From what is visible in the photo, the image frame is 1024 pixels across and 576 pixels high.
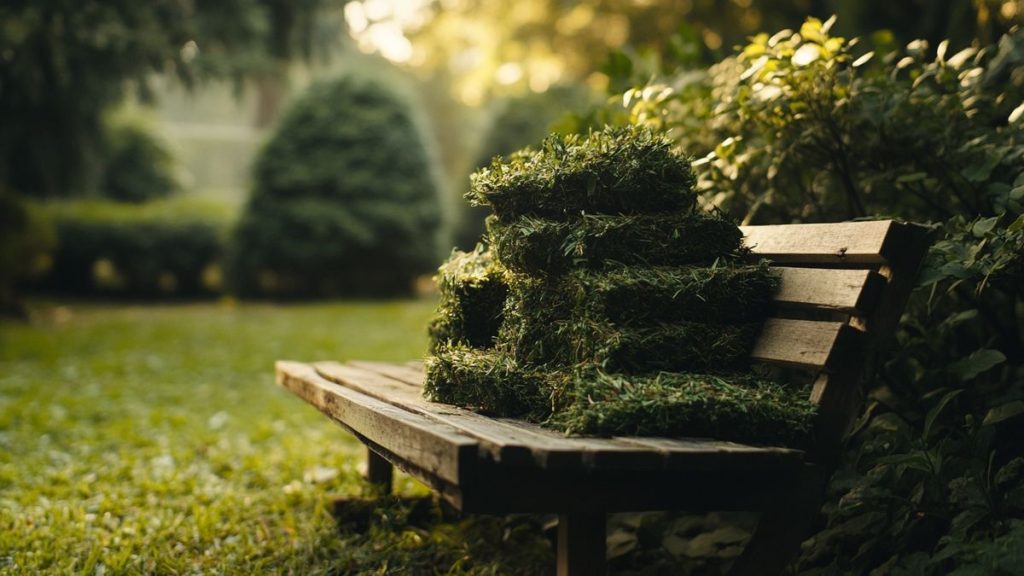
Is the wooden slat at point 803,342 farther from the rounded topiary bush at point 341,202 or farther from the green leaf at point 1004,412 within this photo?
the rounded topiary bush at point 341,202

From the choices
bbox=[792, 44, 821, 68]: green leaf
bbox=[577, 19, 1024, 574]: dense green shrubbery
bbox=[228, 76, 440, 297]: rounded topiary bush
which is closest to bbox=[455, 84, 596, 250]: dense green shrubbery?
bbox=[228, 76, 440, 297]: rounded topiary bush

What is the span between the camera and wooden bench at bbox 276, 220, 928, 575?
6.22 ft

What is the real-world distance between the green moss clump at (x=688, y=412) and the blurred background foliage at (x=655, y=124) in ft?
1.36

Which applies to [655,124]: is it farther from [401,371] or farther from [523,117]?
[523,117]

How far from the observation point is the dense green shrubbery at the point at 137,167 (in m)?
16.5

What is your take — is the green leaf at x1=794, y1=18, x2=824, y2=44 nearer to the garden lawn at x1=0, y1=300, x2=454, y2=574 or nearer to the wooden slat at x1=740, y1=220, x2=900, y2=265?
the wooden slat at x1=740, y1=220, x2=900, y2=265

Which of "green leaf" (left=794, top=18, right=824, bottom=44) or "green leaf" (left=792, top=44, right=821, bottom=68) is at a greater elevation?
"green leaf" (left=794, top=18, right=824, bottom=44)

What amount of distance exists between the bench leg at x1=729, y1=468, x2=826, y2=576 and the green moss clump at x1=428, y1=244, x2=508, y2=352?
1063 millimetres

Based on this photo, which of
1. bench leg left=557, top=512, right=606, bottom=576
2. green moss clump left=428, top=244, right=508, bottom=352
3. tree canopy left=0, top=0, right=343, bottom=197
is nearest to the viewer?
bench leg left=557, top=512, right=606, bottom=576

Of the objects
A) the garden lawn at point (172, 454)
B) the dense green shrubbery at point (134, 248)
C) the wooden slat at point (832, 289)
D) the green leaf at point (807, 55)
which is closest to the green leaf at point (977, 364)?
A: the wooden slat at point (832, 289)

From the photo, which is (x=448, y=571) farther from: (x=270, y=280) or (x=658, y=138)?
(x=270, y=280)

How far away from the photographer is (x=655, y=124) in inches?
137

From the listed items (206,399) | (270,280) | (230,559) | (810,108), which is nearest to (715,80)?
(810,108)

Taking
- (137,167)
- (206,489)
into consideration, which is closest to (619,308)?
(206,489)
